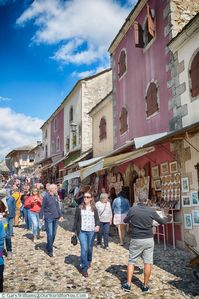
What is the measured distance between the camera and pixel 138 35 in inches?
445

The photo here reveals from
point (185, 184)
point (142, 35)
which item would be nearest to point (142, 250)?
point (185, 184)

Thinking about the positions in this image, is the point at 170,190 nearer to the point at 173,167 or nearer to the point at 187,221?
the point at 173,167

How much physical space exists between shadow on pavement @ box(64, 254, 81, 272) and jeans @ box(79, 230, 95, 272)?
0.45 metres

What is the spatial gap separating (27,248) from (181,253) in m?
4.40

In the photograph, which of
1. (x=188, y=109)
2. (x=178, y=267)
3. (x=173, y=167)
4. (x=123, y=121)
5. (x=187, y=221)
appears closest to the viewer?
(x=178, y=267)

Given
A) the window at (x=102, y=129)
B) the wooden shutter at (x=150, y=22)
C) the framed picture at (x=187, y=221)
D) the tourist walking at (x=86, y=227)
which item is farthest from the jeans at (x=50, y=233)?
the window at (x=102, y=129)

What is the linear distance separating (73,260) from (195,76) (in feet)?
20.1

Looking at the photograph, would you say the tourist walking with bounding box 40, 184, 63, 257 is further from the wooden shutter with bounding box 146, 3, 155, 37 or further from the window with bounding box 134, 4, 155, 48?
the window with bounding box 134, 4, 155, 48

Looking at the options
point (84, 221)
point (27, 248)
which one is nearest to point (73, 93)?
point (27, 248)

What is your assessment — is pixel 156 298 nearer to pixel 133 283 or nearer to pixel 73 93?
pixel 133 283

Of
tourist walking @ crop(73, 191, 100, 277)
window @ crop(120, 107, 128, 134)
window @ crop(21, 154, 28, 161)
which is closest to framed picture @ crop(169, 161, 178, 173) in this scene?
tourist walking @ crop(73, 191, 100, 277)

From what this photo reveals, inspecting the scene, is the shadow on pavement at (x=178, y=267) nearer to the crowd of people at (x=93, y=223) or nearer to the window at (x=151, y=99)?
the crowd of people at (x=93, y=223)

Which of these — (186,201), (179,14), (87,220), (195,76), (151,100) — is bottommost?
(87,220)

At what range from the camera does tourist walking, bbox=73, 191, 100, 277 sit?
5854 mm
